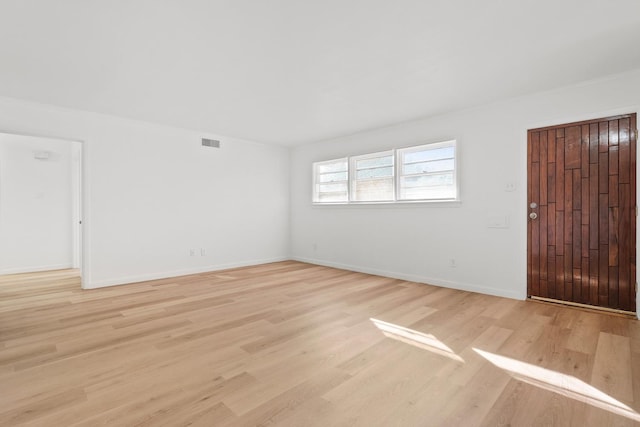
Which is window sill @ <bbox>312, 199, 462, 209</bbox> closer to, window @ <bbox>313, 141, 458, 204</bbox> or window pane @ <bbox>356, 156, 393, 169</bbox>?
window @ <bbox>313, 141, 458, 204</bbox>

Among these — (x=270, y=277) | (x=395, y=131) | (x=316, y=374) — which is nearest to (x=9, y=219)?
(x=270, y=277)

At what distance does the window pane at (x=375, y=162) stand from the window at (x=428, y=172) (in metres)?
0.24

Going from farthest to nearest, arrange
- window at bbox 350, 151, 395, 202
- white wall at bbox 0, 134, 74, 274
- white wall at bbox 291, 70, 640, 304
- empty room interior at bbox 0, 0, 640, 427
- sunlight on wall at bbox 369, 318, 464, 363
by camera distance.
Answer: white wall at bbox 0, 134, 74, 274
window at bbox 350, 151, 395, 202
white wall at bbox 291, 70, 640, 304
sunlight on wall at bbox 369, 318, 464, 363
empty room interior at bbox 0, 0, 640, 427

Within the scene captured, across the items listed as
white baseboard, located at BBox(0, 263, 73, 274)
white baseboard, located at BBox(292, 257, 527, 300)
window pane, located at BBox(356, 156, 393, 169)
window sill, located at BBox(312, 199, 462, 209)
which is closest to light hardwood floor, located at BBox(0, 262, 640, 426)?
white baseboard, located at BBox(292, 257, 527, 300)

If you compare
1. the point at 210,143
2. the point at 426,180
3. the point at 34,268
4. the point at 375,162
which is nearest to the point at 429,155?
the point at 426,180

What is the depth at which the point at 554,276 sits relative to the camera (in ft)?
12.0

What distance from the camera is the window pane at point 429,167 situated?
14.8ft

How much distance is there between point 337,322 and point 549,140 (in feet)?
11.0

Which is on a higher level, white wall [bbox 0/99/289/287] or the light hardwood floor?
white wall [bbox 0/99/289/287]

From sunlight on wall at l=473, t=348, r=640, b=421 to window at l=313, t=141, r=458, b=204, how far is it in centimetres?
260

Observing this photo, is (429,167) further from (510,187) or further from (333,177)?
(333,177)

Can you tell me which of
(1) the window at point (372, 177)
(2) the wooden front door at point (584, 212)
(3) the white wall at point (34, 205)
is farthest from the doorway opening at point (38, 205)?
(2) the wooden front door at point (584, 212)

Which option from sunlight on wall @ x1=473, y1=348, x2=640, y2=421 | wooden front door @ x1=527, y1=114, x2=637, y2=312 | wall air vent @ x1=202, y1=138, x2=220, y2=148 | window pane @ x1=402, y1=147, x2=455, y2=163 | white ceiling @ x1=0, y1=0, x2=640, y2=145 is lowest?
sunlight on wall @ x1=473, y1=348, x2=640, y2=421

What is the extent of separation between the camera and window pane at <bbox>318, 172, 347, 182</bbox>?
19.8 ft
